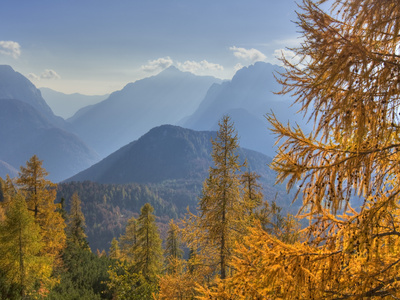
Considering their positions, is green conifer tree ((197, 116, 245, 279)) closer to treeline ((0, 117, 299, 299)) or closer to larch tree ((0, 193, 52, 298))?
treeline ((0, 117, 299, 299))

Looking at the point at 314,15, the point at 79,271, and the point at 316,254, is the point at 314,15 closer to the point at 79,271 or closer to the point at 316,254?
the point at 316,254

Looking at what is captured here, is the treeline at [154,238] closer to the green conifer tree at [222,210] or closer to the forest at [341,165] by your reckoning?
the green conifer tree at [222,210]

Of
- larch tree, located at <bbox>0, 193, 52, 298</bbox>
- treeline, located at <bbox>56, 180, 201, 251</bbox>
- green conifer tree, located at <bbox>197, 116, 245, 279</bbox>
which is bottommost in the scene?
treeline, located at <bbox>56, 180, 201, 251</bbox>

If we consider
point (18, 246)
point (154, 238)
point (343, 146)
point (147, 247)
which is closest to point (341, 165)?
point (343, 146)

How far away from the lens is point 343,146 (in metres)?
2.91

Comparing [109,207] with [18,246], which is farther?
[109,207]

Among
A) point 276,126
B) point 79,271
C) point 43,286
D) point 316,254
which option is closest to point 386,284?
point 316,254

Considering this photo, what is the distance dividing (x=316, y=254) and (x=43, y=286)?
67.3 ft

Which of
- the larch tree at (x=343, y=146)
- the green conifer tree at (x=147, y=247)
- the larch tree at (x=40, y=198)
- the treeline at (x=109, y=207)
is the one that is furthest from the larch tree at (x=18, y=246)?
the treeline at (x=109, y=207)

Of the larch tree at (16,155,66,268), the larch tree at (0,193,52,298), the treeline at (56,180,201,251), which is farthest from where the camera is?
the treeline at (56,180,201,251)

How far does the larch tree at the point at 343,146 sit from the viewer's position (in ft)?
8.52

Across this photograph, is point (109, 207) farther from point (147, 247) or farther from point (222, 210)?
point (222, 210)

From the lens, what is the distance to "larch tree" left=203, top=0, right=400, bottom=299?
8.52ft

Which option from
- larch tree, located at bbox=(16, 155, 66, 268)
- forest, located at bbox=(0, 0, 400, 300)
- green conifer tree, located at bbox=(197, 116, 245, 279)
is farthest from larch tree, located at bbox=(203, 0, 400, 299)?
larch tree, located at bbox=(16, 155, 66, 268)
